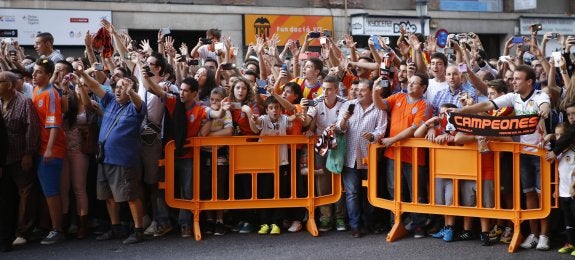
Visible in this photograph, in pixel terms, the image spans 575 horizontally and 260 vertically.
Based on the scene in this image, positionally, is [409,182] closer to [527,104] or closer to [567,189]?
[527,104]

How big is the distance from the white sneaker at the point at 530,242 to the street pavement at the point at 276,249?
83mm

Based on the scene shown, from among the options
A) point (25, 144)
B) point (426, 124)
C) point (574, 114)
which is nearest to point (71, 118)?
point (25, 144)

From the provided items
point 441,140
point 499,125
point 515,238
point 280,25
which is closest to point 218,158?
point 441,140

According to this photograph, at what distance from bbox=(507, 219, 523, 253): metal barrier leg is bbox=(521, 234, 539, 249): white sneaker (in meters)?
0.09

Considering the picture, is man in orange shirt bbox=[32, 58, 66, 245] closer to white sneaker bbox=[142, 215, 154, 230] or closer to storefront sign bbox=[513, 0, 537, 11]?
white sneaker bbox=[142, 215, 154, 230]

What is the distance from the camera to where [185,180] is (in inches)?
346

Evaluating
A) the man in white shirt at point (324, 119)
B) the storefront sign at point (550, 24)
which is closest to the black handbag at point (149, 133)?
the man in white shirt at point (324, 119)

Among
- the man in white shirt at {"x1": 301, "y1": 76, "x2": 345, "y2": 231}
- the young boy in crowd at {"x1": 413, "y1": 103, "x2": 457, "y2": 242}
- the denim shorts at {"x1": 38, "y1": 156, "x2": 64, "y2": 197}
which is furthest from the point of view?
the man in white shirt at {"x1": 301, "y1": 76, "x2": 345, "y2": 231}

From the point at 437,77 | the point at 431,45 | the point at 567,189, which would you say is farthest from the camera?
the point at 431,45

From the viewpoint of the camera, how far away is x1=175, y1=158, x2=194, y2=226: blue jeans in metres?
8.76

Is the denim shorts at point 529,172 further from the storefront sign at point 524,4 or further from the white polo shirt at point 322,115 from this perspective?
the storefront sign at point 524,4

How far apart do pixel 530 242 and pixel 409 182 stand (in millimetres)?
1388

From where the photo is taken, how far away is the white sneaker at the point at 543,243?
7.82 m

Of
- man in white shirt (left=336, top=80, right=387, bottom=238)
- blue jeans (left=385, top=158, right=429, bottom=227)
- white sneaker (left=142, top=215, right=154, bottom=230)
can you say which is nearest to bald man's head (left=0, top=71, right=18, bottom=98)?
white sneaker (left=142, top=215, right=154, bottom=230)
